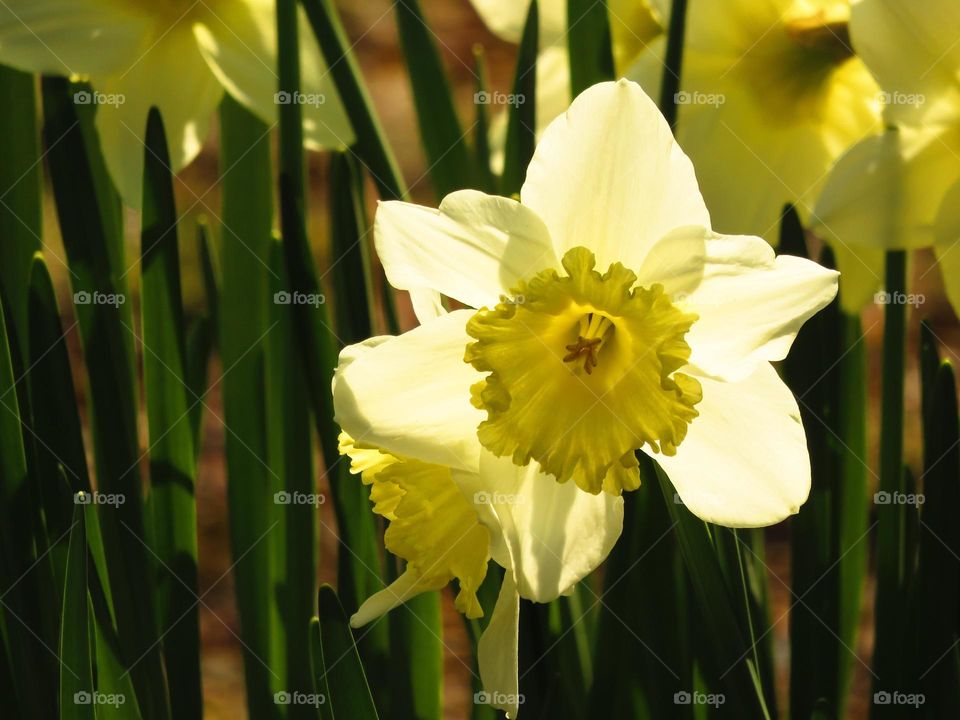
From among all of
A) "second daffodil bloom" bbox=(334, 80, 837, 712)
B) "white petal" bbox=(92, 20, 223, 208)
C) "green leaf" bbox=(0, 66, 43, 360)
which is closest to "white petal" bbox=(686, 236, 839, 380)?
"second daffodil bloom" bbox=(334, 80, 837, 712)

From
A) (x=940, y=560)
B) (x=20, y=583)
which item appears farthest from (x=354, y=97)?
(x=940, y=560)

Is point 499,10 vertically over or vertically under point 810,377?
over

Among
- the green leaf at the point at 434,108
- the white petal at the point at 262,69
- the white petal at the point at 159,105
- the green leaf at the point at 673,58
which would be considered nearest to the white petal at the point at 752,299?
the green leaf at the point at 673,58

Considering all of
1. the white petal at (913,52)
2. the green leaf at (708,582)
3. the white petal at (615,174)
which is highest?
the white petal at (913,52)

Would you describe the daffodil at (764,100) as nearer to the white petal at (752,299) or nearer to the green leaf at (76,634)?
the white petal at (752,299)

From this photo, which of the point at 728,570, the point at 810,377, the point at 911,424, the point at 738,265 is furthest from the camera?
the point at 911,424

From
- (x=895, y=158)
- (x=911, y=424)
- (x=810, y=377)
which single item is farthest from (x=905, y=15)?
(x=911, y=424)

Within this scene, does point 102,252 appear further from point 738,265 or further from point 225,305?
point 738,265
